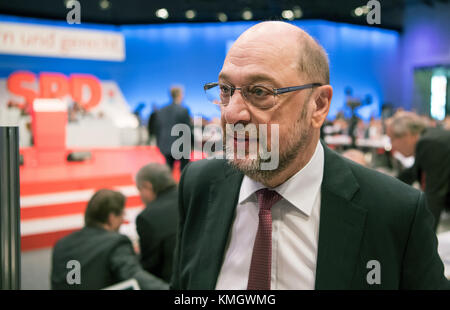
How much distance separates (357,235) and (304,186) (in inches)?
6.3

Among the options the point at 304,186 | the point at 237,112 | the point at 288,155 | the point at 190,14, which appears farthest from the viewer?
the point at 190,14

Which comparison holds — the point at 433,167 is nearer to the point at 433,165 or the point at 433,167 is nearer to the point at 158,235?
the point at 433,165

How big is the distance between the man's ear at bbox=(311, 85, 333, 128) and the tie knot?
190mm

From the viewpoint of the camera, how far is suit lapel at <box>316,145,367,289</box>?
2.76 feet

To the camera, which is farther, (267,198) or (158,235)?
(158,235)

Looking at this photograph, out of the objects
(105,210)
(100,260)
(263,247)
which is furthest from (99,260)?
(263,247)

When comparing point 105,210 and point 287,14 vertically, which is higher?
point 287,14

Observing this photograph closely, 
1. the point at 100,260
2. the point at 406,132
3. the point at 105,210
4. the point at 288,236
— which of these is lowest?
the point at 100,260

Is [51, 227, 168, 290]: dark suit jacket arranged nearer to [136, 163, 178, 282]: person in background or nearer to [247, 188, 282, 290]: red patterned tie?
[136, 163, 178, 282]: person in background

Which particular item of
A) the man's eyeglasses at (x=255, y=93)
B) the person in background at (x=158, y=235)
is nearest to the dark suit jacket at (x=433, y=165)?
the person in background at (x=158, y=235)

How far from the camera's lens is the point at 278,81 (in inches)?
30.0

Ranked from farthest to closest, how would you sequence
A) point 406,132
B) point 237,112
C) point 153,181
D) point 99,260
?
point 406,132, point 153,181, point 99,260, point 237,112

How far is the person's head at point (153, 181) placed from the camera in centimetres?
279
